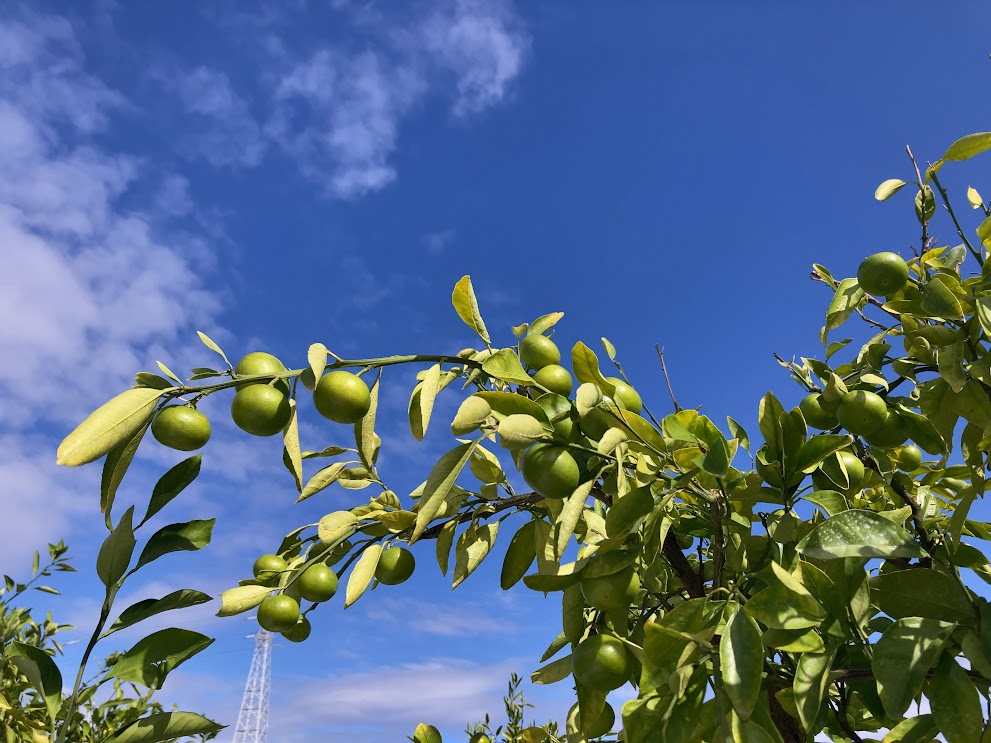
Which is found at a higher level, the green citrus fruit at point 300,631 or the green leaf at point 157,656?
the green citrus fruit at point 300,631

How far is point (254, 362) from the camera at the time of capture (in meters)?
1.20

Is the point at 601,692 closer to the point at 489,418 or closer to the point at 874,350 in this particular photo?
the point at 489,418

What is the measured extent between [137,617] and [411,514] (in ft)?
1.92

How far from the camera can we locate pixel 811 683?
1099 mm

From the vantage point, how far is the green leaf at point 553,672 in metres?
1.48

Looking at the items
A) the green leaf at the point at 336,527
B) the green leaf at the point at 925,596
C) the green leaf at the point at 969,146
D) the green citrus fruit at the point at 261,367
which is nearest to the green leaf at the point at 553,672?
the green leaf at the point at 336,527

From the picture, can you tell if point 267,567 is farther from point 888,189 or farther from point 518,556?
point 888,189

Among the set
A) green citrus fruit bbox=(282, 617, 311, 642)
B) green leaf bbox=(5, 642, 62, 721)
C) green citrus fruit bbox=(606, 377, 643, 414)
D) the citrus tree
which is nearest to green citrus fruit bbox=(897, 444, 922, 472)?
the citrus tree

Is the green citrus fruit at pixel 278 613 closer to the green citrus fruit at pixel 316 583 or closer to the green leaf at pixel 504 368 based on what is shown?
the green citrus fruit at pixel 316 583

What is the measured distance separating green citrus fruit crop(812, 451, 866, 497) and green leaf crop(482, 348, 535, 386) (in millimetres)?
794

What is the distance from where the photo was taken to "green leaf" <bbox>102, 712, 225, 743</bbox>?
1.03m

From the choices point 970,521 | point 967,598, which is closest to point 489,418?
point 967,598

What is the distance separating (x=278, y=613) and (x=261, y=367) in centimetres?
60

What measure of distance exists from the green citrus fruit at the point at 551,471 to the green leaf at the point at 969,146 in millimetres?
1230
